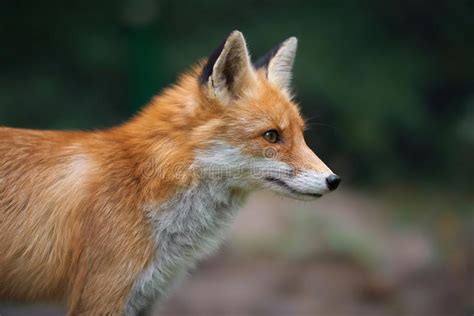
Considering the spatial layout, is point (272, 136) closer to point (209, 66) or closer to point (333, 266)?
point (209, 66)

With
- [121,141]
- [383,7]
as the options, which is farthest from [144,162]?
[383,7]

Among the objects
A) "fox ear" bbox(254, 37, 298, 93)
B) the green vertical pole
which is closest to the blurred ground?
the green vertical pole

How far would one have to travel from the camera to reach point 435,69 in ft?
30.2

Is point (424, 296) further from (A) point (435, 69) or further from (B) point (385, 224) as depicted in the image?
(A) point (435, 69)

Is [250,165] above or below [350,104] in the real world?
above

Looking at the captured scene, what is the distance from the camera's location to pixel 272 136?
12.7ft

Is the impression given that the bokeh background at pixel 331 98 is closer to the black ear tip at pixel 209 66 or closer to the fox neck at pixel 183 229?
the fox neck at pixel 183 229

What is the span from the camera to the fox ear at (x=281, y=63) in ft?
14.1

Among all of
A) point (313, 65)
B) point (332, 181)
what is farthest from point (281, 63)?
point (313, 65)

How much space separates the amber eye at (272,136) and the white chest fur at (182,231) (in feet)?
1.08

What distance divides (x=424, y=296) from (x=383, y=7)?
3.57 meters

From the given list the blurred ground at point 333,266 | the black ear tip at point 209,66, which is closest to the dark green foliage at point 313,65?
the blurred ground at point 333,266

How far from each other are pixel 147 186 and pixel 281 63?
1.14m

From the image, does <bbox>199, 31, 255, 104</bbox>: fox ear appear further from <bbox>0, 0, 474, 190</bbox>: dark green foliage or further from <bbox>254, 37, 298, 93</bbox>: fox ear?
<bbox>0, 0, 474, 190</bbox>: dark green foliage
